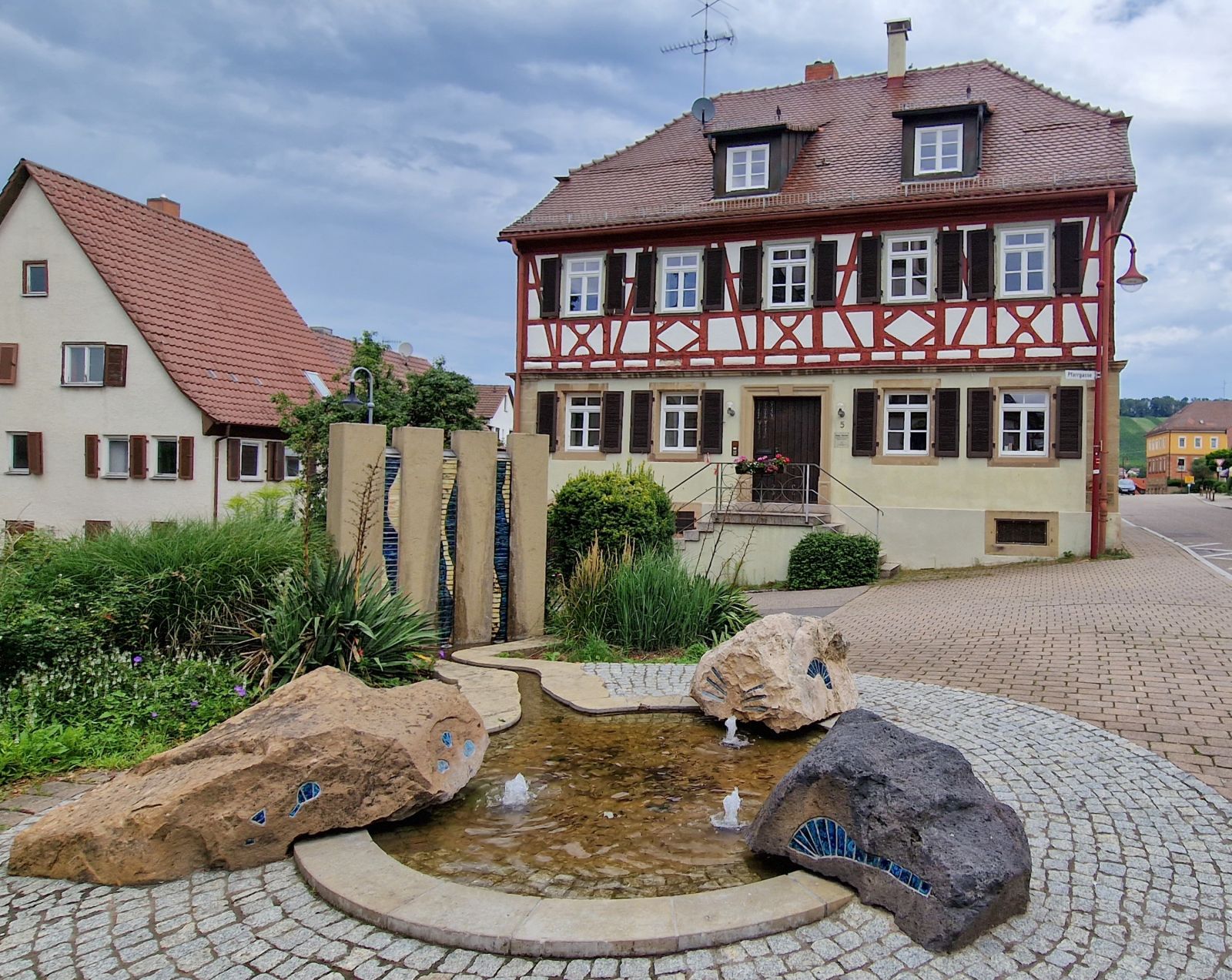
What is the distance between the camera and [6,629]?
18.4 ft

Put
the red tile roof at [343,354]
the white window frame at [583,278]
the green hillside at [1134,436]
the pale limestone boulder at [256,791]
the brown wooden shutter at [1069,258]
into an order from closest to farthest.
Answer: the pale limestone boulder at [256,791] < the brown wooden shutter at [1069,258] < the white window frame at [583,278] < the red tile roof at [343,354] < the green hillside at [1134,436]

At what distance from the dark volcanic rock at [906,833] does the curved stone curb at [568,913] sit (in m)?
0.15

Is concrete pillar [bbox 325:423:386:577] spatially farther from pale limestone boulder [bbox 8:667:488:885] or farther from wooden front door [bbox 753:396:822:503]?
wooden front door [bbox 753:396:822:503]

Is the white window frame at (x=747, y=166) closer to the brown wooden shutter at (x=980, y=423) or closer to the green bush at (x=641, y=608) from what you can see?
the brown wooden shutter at (x=980, y=423)

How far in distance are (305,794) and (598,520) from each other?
7094 mm

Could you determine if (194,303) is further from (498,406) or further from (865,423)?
(498,406)

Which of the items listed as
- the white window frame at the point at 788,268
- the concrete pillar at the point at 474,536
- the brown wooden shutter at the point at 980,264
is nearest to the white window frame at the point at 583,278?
the white window frame at the point at 788,268

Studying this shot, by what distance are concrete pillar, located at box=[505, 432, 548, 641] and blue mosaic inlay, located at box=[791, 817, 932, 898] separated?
201 inches

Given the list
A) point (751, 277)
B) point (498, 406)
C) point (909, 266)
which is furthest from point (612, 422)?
point (498, 406)

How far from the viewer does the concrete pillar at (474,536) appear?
26.2ft

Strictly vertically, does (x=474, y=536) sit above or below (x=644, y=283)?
below

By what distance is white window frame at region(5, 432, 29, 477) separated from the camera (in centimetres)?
2236

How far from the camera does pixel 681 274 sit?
19281mm

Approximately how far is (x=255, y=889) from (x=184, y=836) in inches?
14.0
